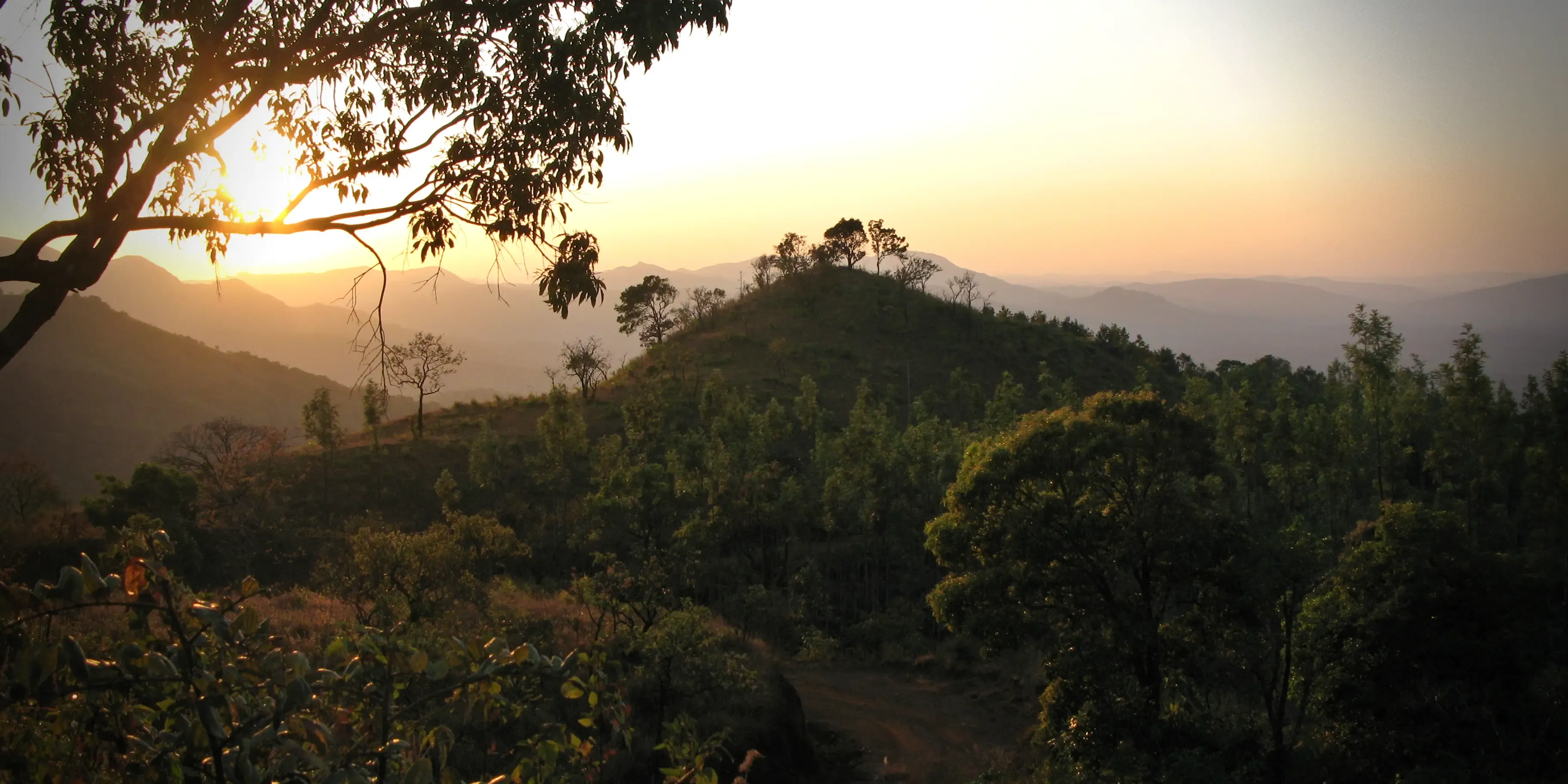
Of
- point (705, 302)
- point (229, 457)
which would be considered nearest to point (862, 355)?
point (705, 302)

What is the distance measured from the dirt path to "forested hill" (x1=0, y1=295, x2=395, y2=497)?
4598 cm

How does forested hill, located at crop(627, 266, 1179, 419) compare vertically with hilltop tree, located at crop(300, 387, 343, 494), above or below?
above

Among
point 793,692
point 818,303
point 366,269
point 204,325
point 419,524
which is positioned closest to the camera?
point 366,269

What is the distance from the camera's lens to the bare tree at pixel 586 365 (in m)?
57.3

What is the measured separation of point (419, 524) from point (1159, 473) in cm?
3418

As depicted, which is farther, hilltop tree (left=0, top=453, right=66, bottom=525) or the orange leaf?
hilltop tree (left=0, top=453, right=66, bottom=525)

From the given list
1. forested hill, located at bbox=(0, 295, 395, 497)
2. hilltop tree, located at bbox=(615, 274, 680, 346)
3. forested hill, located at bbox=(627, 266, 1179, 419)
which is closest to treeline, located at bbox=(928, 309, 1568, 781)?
forested hill, located at bbox=(627, 266, 1179, 419)

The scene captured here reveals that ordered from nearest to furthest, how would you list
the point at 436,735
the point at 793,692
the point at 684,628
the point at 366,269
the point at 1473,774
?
the point at 436,735, the point at 366,269, the point at 1473,774, the point at 684,628, the point at 793,692

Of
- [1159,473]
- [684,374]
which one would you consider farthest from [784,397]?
[1159,473]

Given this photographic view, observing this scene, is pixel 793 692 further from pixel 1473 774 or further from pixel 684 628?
pixel 1473 774

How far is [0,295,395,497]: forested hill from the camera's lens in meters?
57.2

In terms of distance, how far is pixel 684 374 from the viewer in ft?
197

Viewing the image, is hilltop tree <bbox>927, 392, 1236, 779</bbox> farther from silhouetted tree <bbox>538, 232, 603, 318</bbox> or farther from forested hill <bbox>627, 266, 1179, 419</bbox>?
forested hill <bbox>627, 266, 1179, 419</bbox>

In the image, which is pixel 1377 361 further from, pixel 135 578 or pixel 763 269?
pixel 763 269
